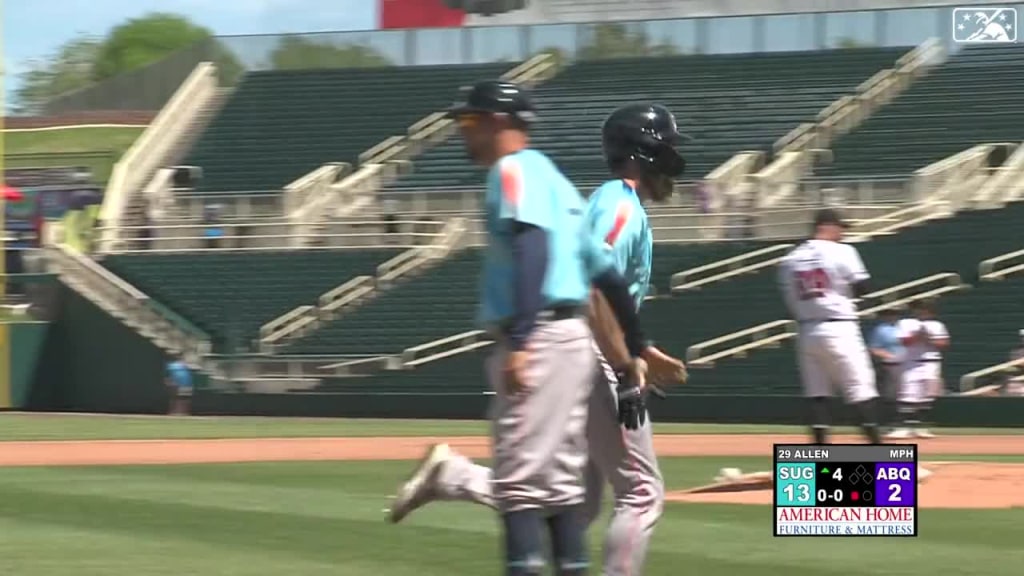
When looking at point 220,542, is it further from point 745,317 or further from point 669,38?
point 669,38

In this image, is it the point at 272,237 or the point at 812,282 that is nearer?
the point at 812,282

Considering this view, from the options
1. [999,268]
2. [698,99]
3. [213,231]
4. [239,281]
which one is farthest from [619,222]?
[698,99]

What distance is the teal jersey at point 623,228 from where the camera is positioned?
304 inches

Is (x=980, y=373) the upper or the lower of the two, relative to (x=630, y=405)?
lower

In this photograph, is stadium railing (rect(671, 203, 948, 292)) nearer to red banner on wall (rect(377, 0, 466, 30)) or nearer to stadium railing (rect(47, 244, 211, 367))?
stadium railing (rect(47, 244, 211, 367))

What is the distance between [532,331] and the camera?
270 inches

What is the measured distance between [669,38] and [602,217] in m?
34.6

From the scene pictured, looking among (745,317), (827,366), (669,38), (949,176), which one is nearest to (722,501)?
(827,366)

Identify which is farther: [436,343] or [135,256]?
[135,256]

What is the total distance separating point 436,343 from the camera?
3144cm

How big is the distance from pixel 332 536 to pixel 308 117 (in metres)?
31.7

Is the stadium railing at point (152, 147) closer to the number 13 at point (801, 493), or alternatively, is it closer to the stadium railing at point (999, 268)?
the stadium railing at point (999, 268)
